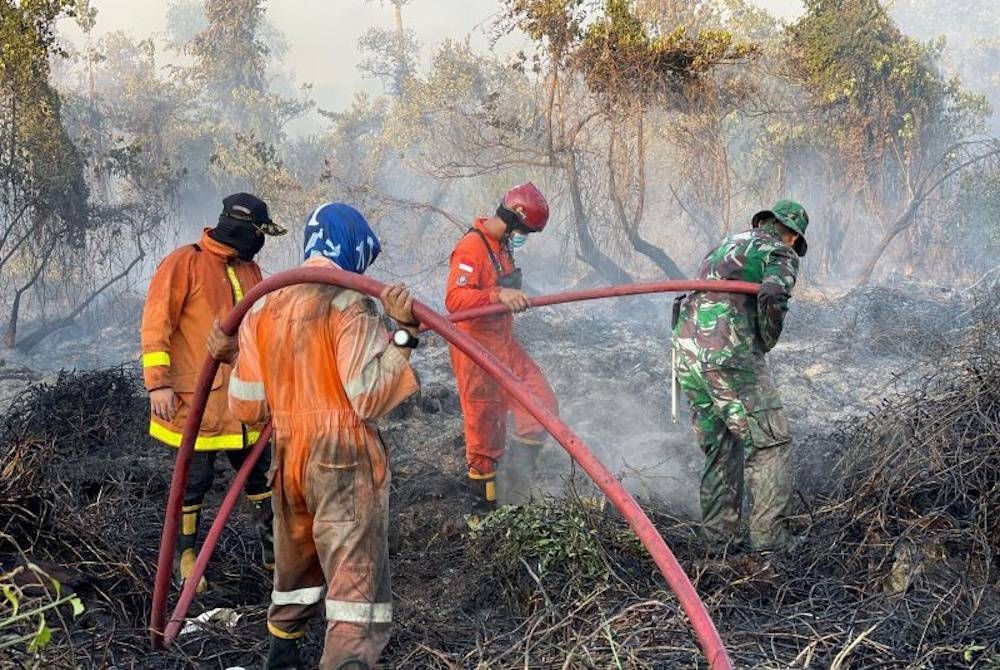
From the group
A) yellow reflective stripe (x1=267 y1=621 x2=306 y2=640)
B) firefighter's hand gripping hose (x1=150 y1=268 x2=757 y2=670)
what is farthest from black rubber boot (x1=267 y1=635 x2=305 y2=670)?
firefighter's hand gripping hose (x1=150 y1=268 x2=757 y2=670)

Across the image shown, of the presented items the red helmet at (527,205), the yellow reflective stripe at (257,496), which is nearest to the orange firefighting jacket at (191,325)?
the yellow reflective stripe at (257,496)

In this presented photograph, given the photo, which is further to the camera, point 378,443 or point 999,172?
point 999,172

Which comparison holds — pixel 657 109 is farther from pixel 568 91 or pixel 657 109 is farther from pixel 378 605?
pixel 378 605

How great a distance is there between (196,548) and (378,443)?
2.14m

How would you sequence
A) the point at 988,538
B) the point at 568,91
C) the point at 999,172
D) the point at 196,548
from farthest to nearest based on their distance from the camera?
the point at 999,172 → the point at 568,91 → the point at 196,548 → the point at 988,538

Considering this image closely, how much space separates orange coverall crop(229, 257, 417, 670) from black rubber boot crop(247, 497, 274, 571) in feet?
4.79

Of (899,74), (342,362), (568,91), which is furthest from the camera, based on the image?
(899,74)

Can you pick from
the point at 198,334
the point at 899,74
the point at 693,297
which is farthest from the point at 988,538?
the point at 899,74

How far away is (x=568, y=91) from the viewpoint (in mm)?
12281

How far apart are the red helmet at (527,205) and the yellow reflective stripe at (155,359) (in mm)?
2388

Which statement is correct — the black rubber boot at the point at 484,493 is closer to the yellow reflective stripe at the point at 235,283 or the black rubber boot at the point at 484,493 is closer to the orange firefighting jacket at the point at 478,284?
the orange firefighting jacket at the point at 478,284

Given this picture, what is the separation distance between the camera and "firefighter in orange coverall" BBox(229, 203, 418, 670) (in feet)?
9.34

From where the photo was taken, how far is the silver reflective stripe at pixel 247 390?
9.89ft

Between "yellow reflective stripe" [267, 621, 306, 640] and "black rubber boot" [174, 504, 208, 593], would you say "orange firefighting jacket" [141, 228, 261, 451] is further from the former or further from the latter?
"yellow reflective stripe" [267, 621, 306, 640]
